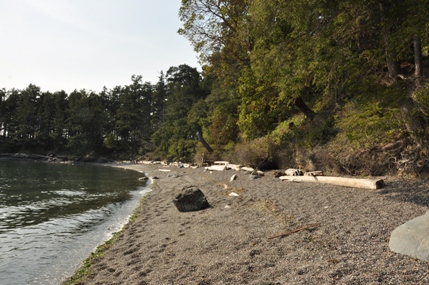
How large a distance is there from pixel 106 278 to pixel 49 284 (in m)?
1.38

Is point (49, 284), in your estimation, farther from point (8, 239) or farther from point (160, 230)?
point (8, 239)

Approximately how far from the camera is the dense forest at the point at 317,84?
9.64 metres

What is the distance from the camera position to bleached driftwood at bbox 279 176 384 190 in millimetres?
9547

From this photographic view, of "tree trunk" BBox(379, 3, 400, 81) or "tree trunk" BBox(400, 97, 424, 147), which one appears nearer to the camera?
"tree trunk" BBox(400, 97, 424, 147)

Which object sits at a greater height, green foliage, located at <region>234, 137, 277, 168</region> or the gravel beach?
green foliage, located at <region>234, 137, 277, 168</region>

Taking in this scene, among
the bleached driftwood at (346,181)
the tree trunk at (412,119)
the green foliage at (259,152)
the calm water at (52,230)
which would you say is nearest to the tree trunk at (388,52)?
the tree trunk at (412,119)

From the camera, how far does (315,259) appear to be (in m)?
4.86

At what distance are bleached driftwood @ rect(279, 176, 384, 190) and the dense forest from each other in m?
1.64

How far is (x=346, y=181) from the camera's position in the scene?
10852mm

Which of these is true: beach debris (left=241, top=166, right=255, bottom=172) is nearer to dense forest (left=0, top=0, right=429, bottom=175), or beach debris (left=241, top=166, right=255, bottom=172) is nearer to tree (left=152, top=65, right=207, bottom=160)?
dense forest (left=0, top=0, right=429, bottom=175)

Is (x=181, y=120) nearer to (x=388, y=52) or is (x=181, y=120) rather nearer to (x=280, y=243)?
(x=388, y=52)

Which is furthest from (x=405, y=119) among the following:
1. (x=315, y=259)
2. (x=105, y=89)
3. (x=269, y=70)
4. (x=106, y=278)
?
(x=105, y=89)

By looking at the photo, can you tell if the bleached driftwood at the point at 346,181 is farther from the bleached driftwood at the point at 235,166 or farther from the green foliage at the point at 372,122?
the bleached driftwood at the point at 235,166

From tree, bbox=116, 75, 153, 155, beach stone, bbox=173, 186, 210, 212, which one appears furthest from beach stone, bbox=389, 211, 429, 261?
tree, bbox=116, 75, 153, 155
